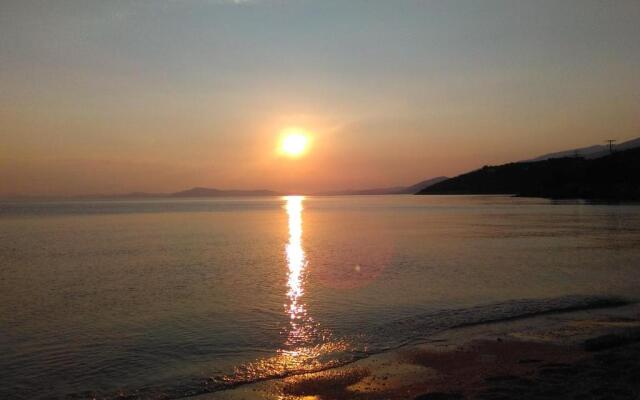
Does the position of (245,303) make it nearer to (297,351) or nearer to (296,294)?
(296,294)

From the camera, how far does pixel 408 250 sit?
36938mm

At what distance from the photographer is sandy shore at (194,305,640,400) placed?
9367 millimetres

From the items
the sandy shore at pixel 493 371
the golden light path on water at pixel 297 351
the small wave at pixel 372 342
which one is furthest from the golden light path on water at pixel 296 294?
the sandy shore at pixel 493 371

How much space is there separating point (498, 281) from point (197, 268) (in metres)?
17.0

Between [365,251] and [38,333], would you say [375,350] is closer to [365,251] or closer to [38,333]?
[38,333]

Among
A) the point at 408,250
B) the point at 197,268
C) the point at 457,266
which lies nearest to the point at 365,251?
the point at 408,250

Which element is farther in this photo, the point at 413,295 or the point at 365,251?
the point at 365,251

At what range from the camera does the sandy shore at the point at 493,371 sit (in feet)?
30.7

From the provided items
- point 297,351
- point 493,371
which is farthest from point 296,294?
point 493,371

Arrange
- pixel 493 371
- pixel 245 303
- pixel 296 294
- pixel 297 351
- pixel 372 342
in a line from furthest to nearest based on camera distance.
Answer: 1. pixel 296 294
2. pixel 245 303
3. pixel 372 342
4. pixel 297 351
5. pixel 493 371

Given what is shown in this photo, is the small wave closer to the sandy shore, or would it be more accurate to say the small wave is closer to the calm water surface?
the calm water surface

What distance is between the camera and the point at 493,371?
1072cm

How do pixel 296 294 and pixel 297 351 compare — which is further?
pixel 296 294

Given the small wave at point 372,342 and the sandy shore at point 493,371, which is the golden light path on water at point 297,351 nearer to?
the small wave at point 372,342
